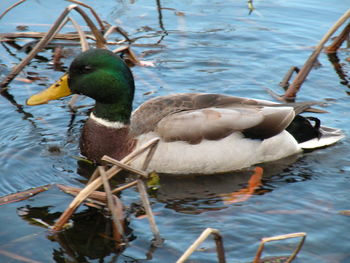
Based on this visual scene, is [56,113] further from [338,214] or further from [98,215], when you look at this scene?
[338,214]

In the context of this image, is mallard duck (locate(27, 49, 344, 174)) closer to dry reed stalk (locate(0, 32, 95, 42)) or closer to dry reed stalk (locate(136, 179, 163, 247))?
dry reed stalk (locate(136, 179, 163, 247))

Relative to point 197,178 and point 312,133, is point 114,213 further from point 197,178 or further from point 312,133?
point 312,133

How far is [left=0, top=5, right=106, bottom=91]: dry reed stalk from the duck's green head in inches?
39.3

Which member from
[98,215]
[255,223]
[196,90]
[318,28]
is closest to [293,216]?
[255,223]

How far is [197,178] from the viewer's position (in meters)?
6.96

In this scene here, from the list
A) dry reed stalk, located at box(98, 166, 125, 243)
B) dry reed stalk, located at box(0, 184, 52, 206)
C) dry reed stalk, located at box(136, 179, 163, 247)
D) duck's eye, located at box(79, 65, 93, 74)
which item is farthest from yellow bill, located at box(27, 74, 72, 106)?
dry reed stalk, located at box(136, 179, 163, 247)

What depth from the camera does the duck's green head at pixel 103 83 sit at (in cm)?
703

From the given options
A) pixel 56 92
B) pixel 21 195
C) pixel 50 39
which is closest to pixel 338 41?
pixel 50 39

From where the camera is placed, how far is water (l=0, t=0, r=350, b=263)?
18.4ft

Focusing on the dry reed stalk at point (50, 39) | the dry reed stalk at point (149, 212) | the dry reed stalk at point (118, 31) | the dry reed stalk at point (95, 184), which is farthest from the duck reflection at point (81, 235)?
the dry reed stalk at point (118, 31)

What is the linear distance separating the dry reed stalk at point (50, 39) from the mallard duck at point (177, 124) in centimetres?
100

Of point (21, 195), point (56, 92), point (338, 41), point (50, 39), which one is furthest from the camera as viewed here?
point (338, 41)

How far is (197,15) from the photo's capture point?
10938mm

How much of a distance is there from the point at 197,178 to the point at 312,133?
145cm
